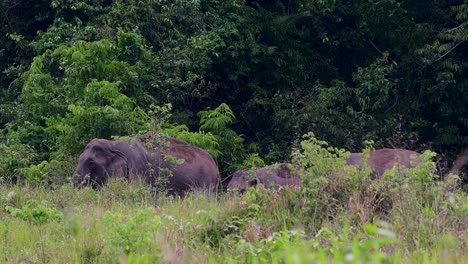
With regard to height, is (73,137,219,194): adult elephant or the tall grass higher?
the tall grass

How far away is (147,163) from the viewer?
13375 mm

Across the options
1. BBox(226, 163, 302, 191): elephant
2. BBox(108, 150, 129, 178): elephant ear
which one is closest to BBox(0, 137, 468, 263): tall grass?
BBox(226, 163, 302, 191): elephant

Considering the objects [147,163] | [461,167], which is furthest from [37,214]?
[461,167]

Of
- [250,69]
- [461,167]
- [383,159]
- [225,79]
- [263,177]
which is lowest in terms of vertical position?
[225,79]

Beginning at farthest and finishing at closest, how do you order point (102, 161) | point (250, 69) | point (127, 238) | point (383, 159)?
point (250, 69) → point (383, 159) → point (102, 161) → point (127, 238)

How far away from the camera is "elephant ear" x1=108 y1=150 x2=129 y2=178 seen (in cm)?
1316

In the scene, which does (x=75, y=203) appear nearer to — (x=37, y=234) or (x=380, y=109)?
(x=37, y=234)

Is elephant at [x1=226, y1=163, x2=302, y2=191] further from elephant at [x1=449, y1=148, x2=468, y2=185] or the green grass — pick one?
the green grass

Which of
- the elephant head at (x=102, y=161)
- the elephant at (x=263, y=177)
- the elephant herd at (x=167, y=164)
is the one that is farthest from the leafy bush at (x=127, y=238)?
the elephant head at (x=102, y=161)

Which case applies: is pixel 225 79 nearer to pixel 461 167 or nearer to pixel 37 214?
pixel 461 167

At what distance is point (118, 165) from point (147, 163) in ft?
1.44

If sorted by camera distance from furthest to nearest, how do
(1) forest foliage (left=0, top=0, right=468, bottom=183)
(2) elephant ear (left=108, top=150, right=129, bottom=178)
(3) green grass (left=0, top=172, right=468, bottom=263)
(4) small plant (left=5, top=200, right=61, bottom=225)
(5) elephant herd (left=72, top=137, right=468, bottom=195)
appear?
(1) forest foliage (left=0, top=0, right=468, bottom=183) → (2) elephant ear (left=108, top=150, right=129, bottom=178) → (5) elephant herd (left=72, top=137, right=468, bottom=195) → (4) small plant (left=5, top=200, right=61, bottom=225) → (3) green grass (left=0, top=172, right=468, bottom=263)

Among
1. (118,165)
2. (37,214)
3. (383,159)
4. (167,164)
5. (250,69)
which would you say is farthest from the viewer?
(250,69)

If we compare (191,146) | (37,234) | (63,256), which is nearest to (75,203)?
(37,234)
